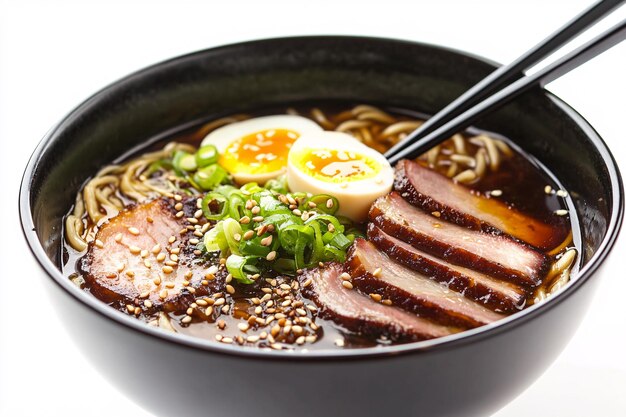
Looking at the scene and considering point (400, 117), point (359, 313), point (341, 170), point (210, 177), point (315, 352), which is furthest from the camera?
point (400, 117)

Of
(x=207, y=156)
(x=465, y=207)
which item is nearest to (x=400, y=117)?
(x=465, y=207)

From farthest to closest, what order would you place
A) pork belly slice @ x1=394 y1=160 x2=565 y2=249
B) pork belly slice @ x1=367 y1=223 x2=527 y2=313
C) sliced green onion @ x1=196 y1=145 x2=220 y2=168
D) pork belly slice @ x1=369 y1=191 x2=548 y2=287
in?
1. sliced green onion @ x1=196 y1=145 x2=220 y2=168
2. pork belly slice @ x1=394 y1=160 x2=565 y2=249
3. pork belly slice @ x1=369 y1=191 x2=548 y2=287
4. pork belly slice @ x1=367 y1=223 x2=527 y2=313

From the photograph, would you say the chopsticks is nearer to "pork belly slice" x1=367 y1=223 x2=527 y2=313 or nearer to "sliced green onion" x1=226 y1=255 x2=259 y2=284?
"pork belly slice" x1=367 y1=223 x2=527 y2=313

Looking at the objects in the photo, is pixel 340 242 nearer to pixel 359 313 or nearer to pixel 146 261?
pixel 359 313

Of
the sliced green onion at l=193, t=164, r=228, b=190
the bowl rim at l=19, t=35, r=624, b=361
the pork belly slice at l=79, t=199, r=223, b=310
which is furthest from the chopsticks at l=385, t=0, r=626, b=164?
the pork belly slice at l=79, t=199, r=223, b=310

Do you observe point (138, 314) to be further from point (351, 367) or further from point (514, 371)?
point (514, 371)

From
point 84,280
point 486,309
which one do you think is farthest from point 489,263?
point 84,280
